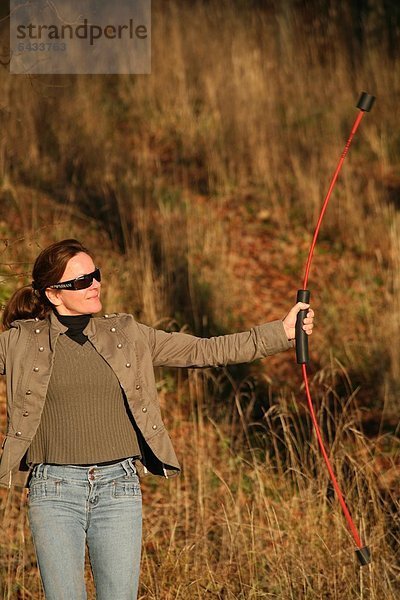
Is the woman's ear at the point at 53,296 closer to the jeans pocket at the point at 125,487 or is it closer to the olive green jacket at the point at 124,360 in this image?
the olive green jacket at the point at 124,360

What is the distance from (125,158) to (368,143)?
264 centimetres

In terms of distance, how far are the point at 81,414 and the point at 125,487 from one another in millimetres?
287

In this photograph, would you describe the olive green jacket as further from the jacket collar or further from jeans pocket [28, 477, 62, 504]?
jeans pocket [28, 477, 62, 504]

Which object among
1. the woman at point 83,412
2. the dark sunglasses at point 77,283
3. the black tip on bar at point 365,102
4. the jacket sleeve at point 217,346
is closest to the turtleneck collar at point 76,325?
the woman at point 83,412

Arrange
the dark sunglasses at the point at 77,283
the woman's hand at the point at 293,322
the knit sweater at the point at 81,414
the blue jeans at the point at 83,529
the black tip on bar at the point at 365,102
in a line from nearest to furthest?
the blue jeans at the point at 83,529 < the knit sweater at the point at 81,414 < the dark sunglasses at the point at 77,283 < the woman's hand at the point at 293,322 < the black tip on bar at the point at 365,102

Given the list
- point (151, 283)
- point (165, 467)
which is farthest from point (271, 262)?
point (165, 467)

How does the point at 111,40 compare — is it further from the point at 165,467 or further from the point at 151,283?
the point at 165,467

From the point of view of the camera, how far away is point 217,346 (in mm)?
3727

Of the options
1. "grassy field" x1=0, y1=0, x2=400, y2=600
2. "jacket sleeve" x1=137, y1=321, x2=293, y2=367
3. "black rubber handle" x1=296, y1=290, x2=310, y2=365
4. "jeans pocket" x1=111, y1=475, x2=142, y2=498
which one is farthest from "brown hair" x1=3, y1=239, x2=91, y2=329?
"black rubber handle" x1=296, y1=290, x2=310, y2=365

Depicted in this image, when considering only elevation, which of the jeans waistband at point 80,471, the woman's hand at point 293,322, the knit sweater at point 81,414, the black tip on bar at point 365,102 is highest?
the black tip on bar at point 365,102

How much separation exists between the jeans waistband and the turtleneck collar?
433mm

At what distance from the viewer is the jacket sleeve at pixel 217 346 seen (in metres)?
3.71

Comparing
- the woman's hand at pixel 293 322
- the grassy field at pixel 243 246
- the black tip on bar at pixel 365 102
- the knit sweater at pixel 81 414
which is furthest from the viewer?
the grassy field at pixel 243 246

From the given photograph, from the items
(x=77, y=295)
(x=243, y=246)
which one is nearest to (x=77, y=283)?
(x=77, y=295)
